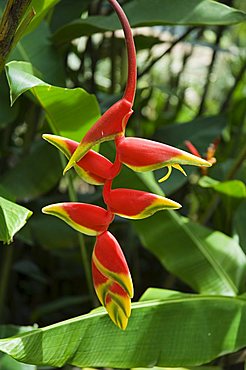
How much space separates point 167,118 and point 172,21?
0.57 meters

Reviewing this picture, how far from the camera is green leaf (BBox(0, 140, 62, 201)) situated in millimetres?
911

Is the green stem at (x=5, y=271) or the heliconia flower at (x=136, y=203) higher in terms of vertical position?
the heliconia flower at (x=136, y=203)

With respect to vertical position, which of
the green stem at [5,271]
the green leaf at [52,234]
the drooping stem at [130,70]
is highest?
the drooping stem at [130,70]

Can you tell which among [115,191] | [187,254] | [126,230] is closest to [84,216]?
[115,191]

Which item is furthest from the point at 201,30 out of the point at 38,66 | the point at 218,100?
the point at 38,66

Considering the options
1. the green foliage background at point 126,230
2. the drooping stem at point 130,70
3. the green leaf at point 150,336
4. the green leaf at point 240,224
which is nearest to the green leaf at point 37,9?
the green foliage background at point 126,230

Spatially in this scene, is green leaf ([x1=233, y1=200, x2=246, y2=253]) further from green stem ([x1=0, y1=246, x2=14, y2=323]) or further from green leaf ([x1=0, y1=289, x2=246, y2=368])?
green stem ([x1=0, y1=246, x2=14, y2=323])

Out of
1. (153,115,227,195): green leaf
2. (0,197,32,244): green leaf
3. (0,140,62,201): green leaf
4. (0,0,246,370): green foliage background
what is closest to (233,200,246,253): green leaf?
(0,0,246,370): green foliage background

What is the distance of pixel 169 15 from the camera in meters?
0.76

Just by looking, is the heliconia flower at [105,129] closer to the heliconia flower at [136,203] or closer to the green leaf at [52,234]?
the heliconia flower at [136,203]

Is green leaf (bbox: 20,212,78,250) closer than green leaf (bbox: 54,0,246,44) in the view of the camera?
No

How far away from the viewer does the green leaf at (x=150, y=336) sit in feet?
2.04

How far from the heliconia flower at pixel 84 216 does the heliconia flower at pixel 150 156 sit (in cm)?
4

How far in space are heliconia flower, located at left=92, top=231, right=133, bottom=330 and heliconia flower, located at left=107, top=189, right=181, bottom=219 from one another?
0.02 metres
